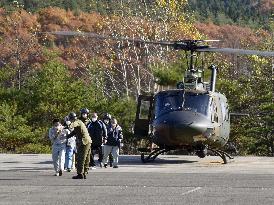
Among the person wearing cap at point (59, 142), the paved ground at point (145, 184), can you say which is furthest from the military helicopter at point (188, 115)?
the person wearing cap at point (59, 142)

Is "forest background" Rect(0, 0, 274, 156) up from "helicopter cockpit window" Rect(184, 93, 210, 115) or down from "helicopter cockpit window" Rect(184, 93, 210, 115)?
down

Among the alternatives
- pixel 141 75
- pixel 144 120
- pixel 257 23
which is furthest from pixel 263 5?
pixel 144 120

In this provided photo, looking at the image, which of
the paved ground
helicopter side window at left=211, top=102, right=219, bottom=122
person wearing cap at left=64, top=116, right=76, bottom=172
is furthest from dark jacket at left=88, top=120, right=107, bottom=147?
helicopter side window at left=211, top=102, right=219, bottom=122

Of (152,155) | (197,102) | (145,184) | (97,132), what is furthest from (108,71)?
(145,184)

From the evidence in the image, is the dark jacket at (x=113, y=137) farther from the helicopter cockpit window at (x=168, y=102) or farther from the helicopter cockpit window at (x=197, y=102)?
the helicopter cockpit window at (x=197, y=102)

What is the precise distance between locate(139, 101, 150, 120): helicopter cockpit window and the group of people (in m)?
2.20

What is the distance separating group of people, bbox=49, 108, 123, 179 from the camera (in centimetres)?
1928

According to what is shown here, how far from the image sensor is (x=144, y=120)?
1063 inches

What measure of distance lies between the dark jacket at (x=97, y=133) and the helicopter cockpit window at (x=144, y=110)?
142 inches

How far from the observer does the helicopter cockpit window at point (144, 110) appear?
88.0ft

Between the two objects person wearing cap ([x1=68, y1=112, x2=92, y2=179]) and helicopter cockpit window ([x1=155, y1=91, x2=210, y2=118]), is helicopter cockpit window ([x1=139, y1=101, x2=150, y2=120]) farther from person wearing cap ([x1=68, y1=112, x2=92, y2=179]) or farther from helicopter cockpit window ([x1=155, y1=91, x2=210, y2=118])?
person wearing cap ([x1=68, y1=112, x2=92, y2=179])

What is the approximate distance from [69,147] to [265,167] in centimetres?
645

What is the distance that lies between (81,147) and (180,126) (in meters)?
5.12

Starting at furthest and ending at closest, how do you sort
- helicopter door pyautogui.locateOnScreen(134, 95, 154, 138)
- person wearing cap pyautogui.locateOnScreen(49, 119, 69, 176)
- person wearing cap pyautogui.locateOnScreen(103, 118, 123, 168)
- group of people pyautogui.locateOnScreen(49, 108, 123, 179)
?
helicopter door pyautogui.locateOnScreen(134, 95, 154, 138), person wearing cap pyautogui.locateOnScreen(103, 118, 123, 168), person wearing cap pyautogui.locateOnScreen(49, 119, 69, 176), group of people pyautogui.locateOnScreen(49, 108, 123, 179)
